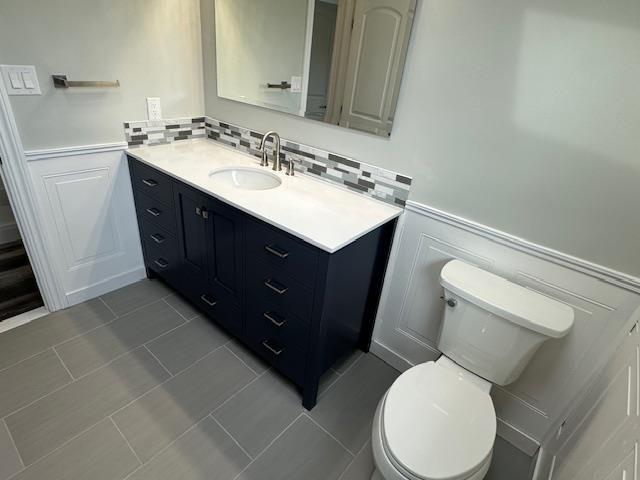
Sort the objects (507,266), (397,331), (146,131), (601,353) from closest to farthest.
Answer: (601,353), (507,266), (397,331), (146,131)

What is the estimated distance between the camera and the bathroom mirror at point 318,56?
55.3 inches

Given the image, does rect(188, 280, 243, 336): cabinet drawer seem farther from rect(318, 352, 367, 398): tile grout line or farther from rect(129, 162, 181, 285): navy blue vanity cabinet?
rect(318, 352, 367, 398): tile grout line

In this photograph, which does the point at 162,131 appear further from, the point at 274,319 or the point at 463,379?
the point at 463,379

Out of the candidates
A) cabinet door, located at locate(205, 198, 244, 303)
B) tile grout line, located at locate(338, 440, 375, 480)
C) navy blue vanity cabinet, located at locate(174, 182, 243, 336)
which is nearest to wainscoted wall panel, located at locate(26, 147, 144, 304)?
navy blue vanity cabinet, located at locate(174, 182, 243, 336)

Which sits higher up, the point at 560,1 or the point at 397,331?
the point at 560,1

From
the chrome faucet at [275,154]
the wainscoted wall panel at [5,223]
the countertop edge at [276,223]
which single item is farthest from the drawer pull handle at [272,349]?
the wainscoted wall panel at [5,223]

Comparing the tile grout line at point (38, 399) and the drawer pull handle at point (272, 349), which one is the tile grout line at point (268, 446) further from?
the tile grout line at point (38, 399)

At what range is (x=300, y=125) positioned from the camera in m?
1.80

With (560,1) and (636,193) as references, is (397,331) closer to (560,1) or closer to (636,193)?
(636,193)

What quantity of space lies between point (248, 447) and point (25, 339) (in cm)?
134

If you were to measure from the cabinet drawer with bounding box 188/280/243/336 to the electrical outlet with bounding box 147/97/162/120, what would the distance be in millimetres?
998

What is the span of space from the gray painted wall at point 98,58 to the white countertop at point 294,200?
0.27 meters

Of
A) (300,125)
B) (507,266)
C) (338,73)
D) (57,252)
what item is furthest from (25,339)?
(507,266)

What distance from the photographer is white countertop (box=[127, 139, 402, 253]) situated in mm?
1308
